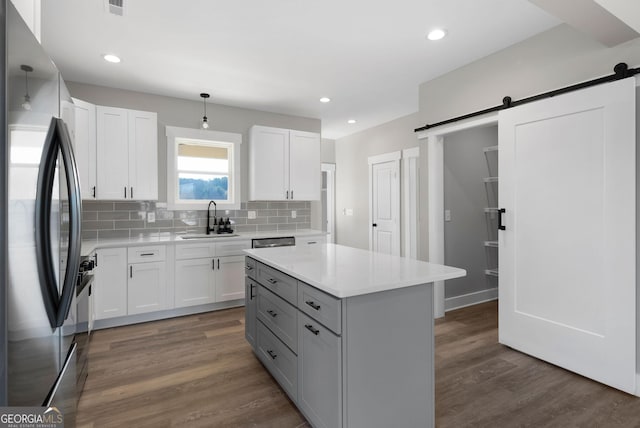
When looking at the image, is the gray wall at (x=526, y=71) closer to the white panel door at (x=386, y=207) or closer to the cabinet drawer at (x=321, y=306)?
the white panel door at (x=386, y=207)

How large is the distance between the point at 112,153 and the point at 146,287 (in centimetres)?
152

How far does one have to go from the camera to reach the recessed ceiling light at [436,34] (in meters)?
2.68

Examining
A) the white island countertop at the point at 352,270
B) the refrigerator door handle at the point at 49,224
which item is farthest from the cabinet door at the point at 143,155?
the refrigerator door handle at the point at 49,224

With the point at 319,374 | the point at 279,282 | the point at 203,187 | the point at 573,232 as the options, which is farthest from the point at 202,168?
the point at 573,232

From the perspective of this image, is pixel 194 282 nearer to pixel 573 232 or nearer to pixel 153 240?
pixel 153 240

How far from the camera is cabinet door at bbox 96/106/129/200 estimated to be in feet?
11.6

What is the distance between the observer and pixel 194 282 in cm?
381

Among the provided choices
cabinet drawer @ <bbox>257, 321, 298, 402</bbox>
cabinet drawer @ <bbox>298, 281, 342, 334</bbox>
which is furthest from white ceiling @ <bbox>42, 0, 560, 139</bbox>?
cabinet drawer @ <bbox>257, 321, 298, 402</bbox>

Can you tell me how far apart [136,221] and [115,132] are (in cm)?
107

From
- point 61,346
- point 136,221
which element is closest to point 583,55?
point 61,346

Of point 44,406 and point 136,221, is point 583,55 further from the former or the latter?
point 136,221

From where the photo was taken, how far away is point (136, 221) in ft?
13.2

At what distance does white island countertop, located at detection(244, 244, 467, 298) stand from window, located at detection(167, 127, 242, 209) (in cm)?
213

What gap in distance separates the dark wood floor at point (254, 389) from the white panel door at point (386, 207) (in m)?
2.59
